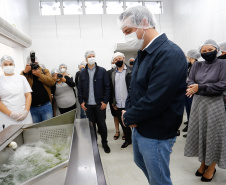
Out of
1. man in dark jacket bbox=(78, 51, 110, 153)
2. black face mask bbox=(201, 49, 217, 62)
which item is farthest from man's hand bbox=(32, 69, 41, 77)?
black face mask bbox=(201, 49, 217, 62)

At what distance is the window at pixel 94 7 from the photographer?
527cm

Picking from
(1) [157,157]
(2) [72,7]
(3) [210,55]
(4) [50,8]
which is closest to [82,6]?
(2) [72,7]

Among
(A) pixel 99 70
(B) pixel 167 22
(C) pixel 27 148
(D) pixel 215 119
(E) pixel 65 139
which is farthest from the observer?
(B) pixel 167 22

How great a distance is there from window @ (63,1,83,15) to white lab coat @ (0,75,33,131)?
3941 millimetres

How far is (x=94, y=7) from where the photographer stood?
530 centimetres

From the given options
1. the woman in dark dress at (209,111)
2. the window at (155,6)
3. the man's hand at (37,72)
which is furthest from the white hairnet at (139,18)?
the window at (155,6)

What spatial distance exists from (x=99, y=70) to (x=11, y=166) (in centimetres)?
167

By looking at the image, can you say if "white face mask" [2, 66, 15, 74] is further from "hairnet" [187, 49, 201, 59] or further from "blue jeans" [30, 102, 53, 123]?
"hairnet" [187, 49, 201, 59]

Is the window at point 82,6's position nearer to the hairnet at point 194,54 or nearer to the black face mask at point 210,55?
the hairnet at point 194,54

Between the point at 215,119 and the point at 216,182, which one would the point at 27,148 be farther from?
the point at 216,182

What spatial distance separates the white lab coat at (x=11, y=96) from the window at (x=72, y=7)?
3.94 meters

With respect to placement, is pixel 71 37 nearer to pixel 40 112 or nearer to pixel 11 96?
pixel 40 112

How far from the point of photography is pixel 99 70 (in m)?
2.46

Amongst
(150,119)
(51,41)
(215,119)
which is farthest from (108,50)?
(150,119)
